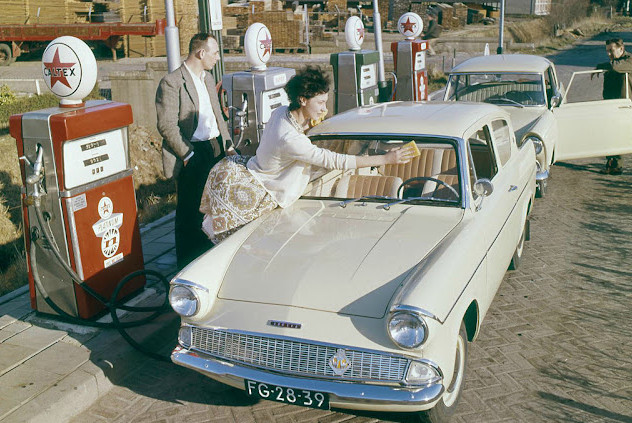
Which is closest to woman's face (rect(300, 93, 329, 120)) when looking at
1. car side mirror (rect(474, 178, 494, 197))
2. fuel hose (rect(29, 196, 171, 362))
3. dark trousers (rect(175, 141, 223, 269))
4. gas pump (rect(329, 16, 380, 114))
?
car side mirror (rect(474, 178, 494, 197))

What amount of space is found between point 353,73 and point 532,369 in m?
6.04

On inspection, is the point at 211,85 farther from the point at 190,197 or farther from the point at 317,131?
the point at 317,131

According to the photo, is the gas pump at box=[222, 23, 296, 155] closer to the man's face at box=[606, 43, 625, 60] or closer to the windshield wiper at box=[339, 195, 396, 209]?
the windshield wiper at box=[339, 195, 396, 209]

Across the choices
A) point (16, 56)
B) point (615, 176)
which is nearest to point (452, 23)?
point (16, 56)

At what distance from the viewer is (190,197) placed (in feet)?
18.6

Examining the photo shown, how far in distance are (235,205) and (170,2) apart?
340 centimetres

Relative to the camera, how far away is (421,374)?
3.33 meters

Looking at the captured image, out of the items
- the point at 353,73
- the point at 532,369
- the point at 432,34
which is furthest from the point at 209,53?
the point at 432,34

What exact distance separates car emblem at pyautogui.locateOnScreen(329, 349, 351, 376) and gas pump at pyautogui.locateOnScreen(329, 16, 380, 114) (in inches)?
259

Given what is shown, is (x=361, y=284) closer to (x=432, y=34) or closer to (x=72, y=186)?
(x=72, y=186)

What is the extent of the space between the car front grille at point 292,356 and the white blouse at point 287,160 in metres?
1.24

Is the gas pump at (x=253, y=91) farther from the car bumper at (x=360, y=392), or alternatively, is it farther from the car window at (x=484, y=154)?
the car bumper at (x=360, y=392)

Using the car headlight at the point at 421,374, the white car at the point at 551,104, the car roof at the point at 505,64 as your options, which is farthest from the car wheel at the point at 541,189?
the car headlight at the point at 421,374

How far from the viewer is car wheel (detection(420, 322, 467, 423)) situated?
3.61 m
